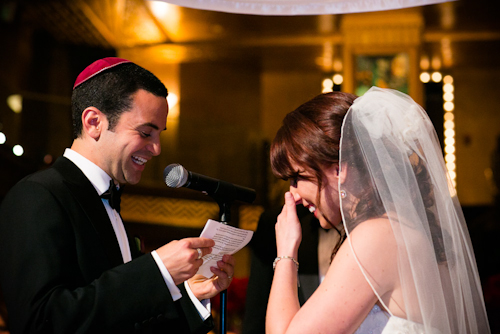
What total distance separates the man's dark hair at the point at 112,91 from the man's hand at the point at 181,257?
54 cm

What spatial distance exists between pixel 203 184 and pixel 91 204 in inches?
15.9

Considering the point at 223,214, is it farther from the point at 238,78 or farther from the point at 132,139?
the point at 238,78

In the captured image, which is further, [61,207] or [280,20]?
[280,20]

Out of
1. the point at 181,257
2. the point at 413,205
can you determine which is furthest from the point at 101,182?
the point at 413,205

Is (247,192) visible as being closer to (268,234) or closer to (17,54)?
(268,234)

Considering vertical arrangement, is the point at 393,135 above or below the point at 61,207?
above

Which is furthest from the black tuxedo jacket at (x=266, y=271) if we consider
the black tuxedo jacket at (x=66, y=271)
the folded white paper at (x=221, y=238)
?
the black tuxedo jacket at (x=66, y=271)

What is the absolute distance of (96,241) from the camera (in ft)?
5.49

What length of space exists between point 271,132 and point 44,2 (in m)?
4.79

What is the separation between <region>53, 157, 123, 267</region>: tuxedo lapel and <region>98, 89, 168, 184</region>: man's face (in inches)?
4.7

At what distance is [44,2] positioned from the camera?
7.13 meters

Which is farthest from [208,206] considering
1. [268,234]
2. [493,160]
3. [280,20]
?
[268,234]

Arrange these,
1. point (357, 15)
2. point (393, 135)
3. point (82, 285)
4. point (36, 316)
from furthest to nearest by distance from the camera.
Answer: point (357, 15)
point (393, 135)
point (82, 285)
point (36, 316)

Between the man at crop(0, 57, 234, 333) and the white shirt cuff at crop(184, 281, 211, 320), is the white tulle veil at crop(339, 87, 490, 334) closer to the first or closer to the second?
the man at crop(0, 57, 234, 333)
